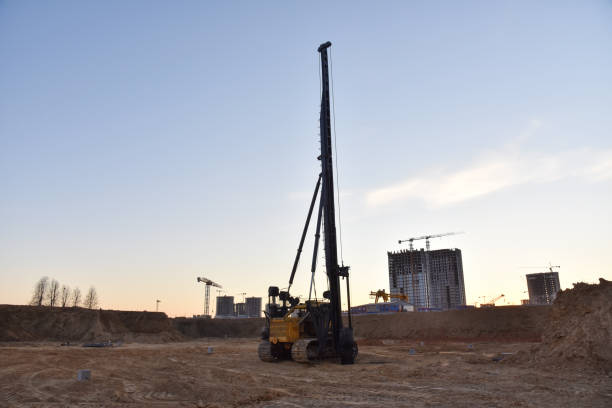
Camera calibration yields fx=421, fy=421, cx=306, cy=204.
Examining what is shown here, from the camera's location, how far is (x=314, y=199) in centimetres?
2464

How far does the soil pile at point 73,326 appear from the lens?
51250 millimetres

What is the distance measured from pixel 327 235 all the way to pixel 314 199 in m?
3.26

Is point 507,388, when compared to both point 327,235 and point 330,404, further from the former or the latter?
point 327,235

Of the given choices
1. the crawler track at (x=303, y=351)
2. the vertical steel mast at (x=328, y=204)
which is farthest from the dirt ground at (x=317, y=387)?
the vertical steel mast at (x=328, y=204)

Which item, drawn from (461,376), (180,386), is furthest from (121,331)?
(461,376)

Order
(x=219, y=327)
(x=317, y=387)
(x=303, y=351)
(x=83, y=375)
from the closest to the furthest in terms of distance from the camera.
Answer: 1. (x=317, y=387)
2. (x=83, y=375)
3. (x=303, y=351)
4. (x=219, y=327)

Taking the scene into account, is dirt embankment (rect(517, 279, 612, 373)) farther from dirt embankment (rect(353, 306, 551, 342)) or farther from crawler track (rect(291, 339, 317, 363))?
dirt embankment (rect(353, 306, 551, 342))

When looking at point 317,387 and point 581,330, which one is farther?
point 581,330

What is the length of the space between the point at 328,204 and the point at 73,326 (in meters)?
47.8

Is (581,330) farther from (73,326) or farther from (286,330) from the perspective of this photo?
(73,326)

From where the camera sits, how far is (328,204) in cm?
2242

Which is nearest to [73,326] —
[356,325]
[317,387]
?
[356,325]

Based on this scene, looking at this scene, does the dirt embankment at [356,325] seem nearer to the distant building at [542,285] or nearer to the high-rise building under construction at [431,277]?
the high-rise building under construction at [431,277]

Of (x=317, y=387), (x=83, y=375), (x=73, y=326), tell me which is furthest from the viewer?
(x=73, y=326)
